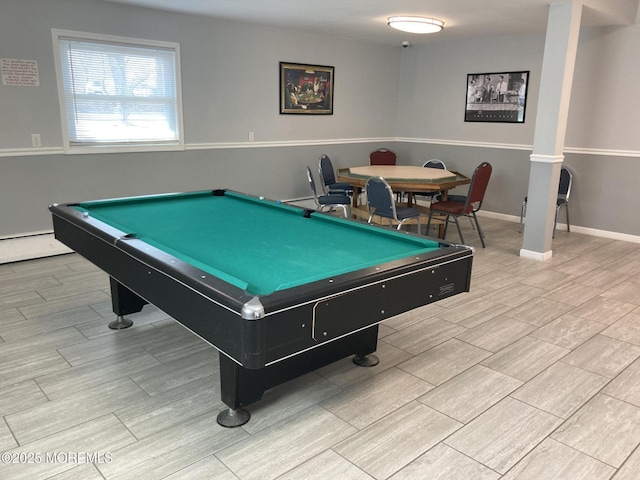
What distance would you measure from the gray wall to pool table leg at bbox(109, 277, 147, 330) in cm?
206

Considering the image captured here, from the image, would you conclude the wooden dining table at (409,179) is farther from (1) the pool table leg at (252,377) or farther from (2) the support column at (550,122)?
(1) the pool table leg at (252,377)

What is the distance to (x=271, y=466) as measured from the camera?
78.2 inches

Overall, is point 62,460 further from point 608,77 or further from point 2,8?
point 608,77

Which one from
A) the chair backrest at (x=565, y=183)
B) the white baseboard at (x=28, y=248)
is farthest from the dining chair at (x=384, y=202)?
the white baseboard at (x=28, y=248)

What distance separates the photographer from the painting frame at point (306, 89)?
20.6ft

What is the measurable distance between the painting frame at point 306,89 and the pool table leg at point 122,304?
147 inches

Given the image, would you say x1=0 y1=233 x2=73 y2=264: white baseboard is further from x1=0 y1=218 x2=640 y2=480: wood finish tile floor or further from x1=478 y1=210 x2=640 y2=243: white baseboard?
x1=478 y1=210 x2=640 y2=243: white baseboard

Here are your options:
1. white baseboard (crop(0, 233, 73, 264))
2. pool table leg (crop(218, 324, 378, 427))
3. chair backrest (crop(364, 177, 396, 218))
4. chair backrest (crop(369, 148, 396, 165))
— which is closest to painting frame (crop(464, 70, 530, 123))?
chair backrest (crop(369, 148, 396, 165))

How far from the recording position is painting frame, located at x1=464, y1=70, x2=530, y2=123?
6.32 meters

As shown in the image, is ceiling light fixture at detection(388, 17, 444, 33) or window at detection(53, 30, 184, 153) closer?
window at detection(53, 30, 184, 153)

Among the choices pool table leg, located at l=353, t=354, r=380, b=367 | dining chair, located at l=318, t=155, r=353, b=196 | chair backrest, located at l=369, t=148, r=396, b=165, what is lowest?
pool table leg, located at l=353, t=354, r=380, b=367

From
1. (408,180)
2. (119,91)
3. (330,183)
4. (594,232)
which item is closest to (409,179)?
(408,180)

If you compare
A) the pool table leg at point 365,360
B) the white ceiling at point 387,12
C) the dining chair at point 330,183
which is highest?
the white ceiling at point 387,12

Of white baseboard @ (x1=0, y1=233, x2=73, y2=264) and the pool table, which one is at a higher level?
the pool table
